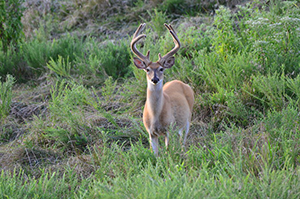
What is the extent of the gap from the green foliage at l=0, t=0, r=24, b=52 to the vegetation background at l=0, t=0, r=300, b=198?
0.02m

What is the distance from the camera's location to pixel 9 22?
8.35 metres

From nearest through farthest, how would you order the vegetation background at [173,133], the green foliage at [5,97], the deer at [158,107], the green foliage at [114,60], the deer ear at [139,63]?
the vegetation background at [173,133] < the deer at [158,107] < the deer ear at [139,63] < the green foliage at [5,97] < the green foliage at [114,60]

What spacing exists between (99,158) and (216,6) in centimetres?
578

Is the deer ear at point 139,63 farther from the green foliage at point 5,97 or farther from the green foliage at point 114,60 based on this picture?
the green foliage at point 114,60

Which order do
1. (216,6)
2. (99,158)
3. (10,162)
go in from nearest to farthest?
(99,158), (10,162), (216,6)

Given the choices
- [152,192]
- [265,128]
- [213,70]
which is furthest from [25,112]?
[152,192]

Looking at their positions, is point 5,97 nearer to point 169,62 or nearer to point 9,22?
point 9,22

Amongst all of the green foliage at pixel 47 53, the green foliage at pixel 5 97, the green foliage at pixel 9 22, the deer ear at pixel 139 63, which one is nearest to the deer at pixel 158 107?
the deer ear at pixel 139 63

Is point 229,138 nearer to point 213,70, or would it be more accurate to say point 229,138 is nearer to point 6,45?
point 213,70

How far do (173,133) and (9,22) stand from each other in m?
5.39

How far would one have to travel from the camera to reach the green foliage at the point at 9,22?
27.1 ft

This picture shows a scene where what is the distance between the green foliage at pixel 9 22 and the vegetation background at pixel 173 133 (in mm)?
21

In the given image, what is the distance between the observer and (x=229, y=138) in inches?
160

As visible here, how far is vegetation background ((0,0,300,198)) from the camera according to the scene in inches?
134
